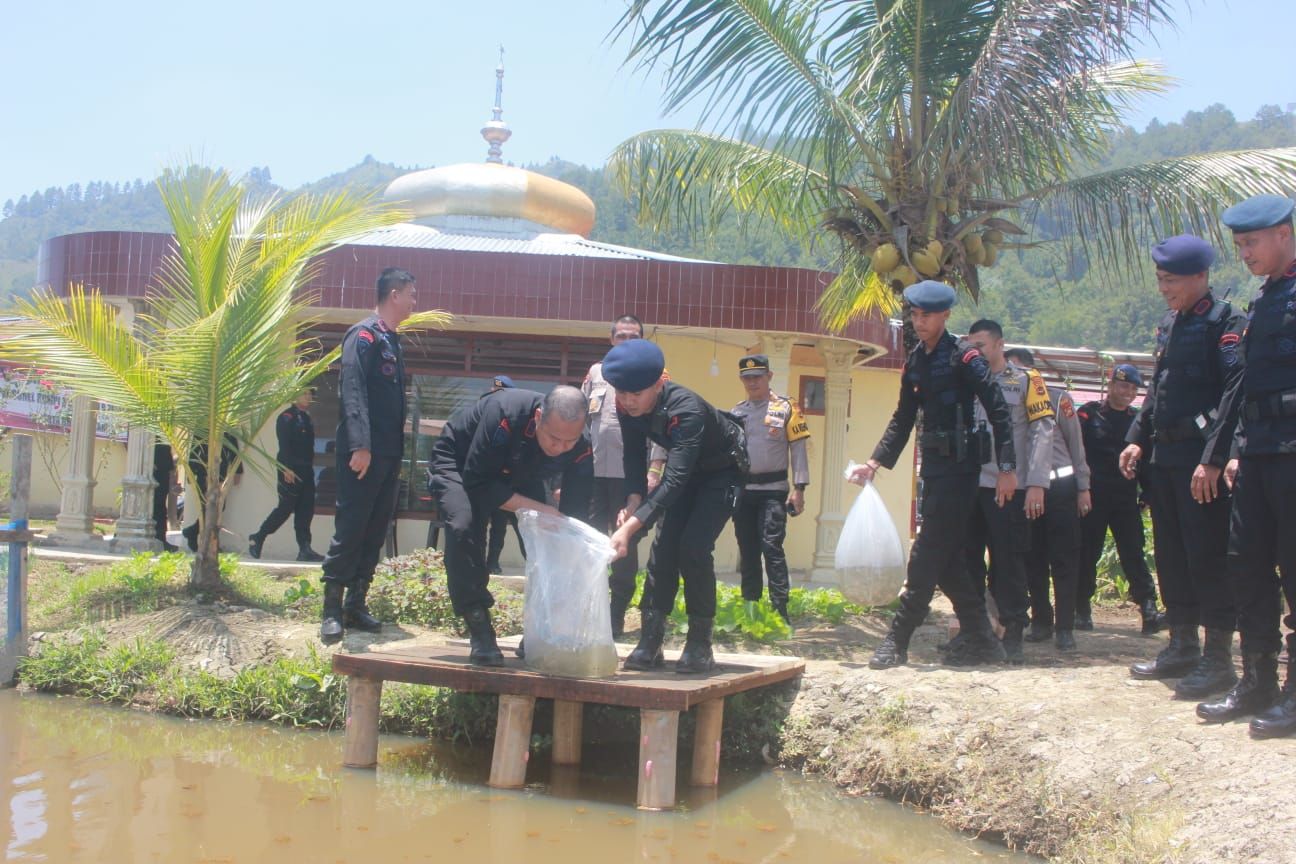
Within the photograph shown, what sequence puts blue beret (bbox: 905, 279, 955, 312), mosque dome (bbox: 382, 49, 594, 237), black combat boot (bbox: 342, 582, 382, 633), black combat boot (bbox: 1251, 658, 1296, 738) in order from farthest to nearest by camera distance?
mosque dome (bbox: 382, 49, 594, 237), black combat boot (bbox: 342, 582, 382, 633), blue beret (bbox: 905, 279, 955, 312), black combat boot (bbox: 1251, 658, 1296, 738)

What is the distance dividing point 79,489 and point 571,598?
842 centimetres

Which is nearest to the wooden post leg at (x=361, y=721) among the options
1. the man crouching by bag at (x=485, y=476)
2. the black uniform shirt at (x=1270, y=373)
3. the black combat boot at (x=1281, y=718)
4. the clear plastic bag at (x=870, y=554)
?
the man crouching by bag at (x=485, y=476)

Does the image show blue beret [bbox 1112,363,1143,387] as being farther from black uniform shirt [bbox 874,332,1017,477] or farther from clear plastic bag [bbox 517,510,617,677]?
clear plastic bag [bbox 517,510,617,677]

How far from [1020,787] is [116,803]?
3.52 m

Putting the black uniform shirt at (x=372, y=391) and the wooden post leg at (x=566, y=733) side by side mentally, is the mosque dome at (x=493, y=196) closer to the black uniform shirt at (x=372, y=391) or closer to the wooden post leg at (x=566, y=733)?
the black uniform shirt at (x=372, y=391)

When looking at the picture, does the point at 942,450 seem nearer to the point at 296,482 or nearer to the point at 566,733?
the point at 566,733

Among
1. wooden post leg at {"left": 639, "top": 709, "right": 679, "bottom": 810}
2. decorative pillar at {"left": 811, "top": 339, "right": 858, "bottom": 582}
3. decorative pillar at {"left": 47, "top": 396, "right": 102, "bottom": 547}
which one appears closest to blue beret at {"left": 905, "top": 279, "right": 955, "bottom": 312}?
wooden post leg at {"left": 639, "top": 709, "right": 679, "bottom": 810}

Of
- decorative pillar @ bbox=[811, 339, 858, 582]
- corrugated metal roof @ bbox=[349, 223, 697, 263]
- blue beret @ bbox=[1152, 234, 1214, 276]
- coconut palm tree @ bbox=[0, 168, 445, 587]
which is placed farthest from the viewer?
corrugated metal roof @ bbox=[349, 223, 697, 263]

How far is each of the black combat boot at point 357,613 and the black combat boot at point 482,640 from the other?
1.60 meters

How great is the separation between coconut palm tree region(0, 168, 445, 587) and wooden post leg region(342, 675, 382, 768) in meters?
2.27

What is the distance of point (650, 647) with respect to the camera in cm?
536

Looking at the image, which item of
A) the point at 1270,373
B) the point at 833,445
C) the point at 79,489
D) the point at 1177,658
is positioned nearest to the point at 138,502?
the point at 79,489

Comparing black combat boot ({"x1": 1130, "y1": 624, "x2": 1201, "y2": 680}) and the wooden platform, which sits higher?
black combat boot ({"x1": 1130, "y1": 624, "x2": 1201, "y2": 680})

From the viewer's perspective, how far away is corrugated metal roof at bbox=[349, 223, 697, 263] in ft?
41.5
